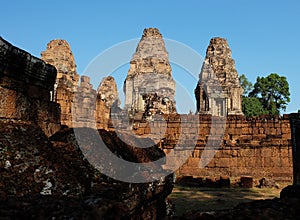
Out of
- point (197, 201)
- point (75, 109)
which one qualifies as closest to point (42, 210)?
point (197, 201)

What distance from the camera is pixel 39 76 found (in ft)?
9.63

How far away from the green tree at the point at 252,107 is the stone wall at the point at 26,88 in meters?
44.5

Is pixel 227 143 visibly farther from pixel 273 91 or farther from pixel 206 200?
pixel 273 91

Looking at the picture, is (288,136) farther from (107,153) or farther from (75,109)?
(107,153)

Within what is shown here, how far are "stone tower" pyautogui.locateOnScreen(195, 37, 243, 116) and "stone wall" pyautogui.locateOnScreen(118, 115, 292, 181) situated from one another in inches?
607

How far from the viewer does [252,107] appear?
45.6 m

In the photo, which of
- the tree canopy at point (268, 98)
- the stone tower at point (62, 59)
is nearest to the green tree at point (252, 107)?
the tree canopy at point (268, 98)

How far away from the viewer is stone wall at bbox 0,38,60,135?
2549 mm

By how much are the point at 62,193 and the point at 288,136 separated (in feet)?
46.7

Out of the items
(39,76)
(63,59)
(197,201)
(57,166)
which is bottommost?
(197,201)

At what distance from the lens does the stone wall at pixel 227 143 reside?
1407 centimetres

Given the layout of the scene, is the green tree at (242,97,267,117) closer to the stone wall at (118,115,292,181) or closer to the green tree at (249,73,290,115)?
the green tree at (249,73,290,115)

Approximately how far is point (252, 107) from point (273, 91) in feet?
14.9

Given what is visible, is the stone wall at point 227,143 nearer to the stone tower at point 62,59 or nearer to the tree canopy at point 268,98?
the stone tower at point 62,59
